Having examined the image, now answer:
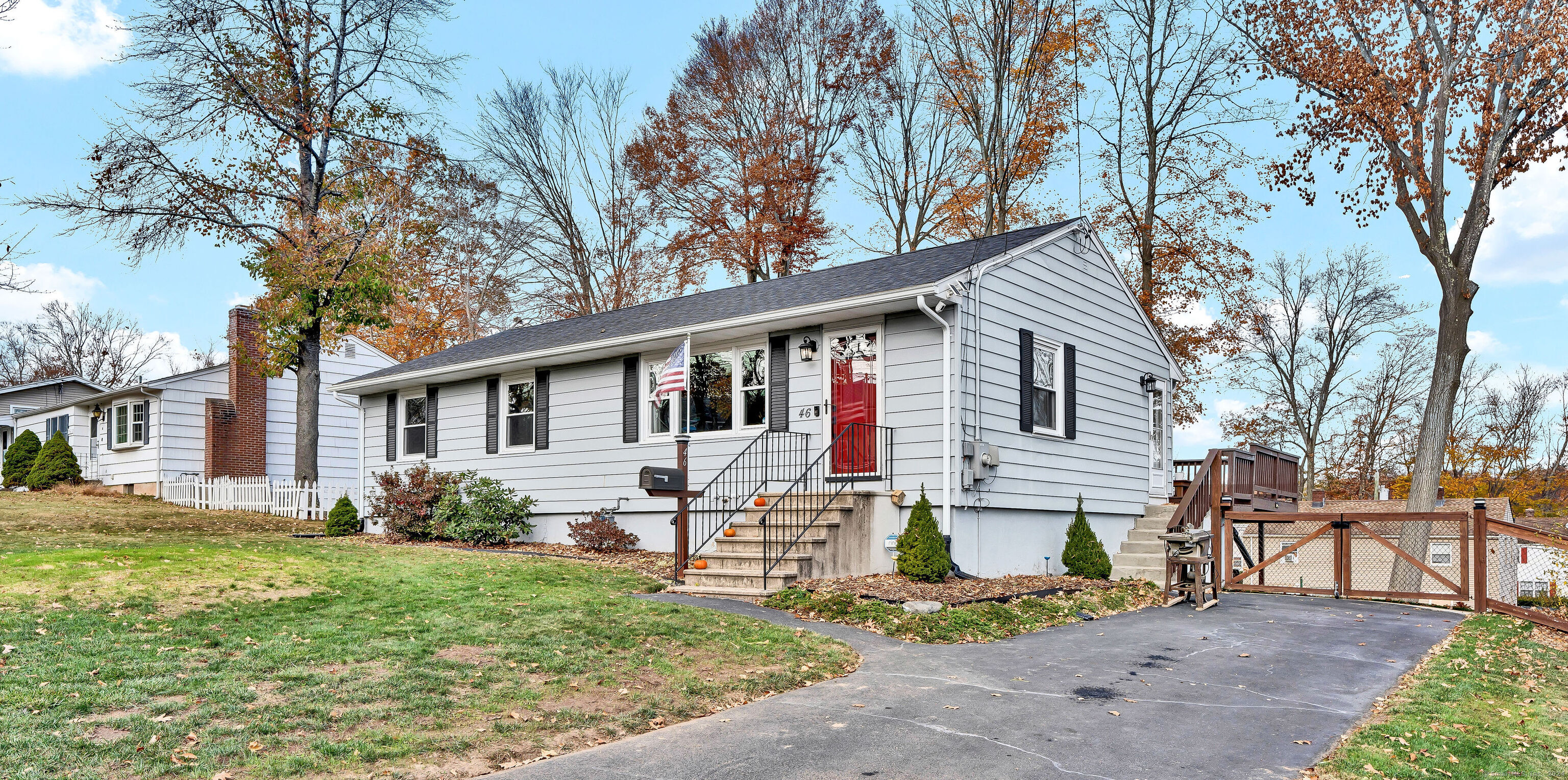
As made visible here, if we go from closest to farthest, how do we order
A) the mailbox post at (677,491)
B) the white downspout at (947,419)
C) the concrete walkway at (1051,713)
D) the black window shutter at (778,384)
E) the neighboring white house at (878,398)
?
the concrete walkway at (1051,713)
the mailbox post at (677,491)
the white downspout at (947,419)
the neighboring white house at (878,398)
the black window shutter at (778,384)

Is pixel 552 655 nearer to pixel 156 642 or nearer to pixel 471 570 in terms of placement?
pixel 156 642

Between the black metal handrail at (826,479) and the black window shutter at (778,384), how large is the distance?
2.60ft

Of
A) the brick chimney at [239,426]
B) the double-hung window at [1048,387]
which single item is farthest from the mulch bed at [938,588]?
the brick chimney at [239,426]

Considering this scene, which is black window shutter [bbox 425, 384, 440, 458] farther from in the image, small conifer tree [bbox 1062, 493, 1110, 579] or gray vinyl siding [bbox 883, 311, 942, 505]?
small conifer tree [bbox 1062, 493, 1110, 579]

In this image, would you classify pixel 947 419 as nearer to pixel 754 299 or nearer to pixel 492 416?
pixel 754 299

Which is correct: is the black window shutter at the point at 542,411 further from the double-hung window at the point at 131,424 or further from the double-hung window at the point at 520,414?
the double-hung window at the point at 131,424

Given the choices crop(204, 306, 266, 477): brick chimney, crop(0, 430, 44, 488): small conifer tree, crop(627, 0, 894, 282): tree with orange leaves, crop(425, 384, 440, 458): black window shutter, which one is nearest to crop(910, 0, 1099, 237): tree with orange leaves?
crop(627, 0, 894, 282): tree with orange leaves

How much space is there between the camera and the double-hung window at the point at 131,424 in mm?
Answer: 26562

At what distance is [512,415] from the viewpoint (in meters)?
17.4

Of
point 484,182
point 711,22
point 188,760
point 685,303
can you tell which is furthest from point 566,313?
point 188,760

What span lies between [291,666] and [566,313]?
83.9ft

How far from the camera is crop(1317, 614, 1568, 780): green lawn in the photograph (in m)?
5.39

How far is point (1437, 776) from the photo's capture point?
17.1ft

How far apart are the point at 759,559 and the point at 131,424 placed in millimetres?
23775
